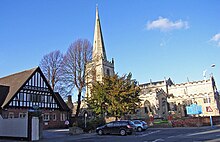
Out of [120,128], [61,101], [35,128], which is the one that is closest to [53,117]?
[61,101]

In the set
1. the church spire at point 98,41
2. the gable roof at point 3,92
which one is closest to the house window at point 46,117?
the gable roof at point 3,92

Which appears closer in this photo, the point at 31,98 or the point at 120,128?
the point at 120,128

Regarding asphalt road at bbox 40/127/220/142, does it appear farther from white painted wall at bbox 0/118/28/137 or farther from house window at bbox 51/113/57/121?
house window at bbox 51/113/57/121

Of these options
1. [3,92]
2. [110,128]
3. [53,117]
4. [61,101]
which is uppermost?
[3,92]

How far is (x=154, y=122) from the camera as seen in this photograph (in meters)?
41.8

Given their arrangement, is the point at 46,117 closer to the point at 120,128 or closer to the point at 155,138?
the point at 120,128

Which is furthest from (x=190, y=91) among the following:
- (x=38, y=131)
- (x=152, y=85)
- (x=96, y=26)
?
(x=38, y=131)

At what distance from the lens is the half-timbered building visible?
38.1 m

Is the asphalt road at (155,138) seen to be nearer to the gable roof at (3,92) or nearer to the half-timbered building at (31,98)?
the half-timbered building at (31,98)

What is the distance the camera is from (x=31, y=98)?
40688mm

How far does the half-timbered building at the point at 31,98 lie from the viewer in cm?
3812

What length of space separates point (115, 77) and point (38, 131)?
21.8 metres

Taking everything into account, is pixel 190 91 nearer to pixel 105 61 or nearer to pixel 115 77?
pixel 105 61

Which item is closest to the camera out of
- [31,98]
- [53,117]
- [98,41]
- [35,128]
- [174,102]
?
[35,128]
